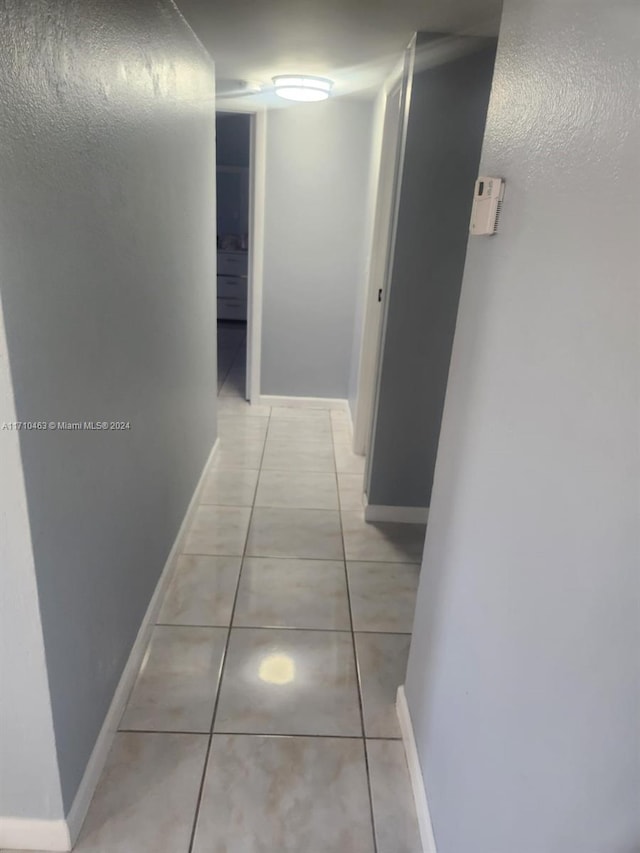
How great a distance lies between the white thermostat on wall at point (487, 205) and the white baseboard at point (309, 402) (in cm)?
304

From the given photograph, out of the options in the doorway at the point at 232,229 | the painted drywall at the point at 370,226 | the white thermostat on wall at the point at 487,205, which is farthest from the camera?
the doorway at the point at 232,229

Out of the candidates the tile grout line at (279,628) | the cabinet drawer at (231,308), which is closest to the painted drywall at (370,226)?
the tile grout line at (279,628)

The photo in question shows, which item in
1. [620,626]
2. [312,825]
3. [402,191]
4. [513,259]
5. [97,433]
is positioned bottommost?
[312,825]

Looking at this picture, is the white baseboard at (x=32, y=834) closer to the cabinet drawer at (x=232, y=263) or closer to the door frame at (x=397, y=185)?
the door frame at (x=397, y=185)

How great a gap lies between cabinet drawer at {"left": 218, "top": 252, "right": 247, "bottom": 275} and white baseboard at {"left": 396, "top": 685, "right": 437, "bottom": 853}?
19.6 ft

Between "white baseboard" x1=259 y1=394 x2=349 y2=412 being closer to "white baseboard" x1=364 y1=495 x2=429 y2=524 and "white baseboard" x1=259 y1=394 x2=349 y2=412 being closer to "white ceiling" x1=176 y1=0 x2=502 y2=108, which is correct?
"white baseboard" x1=364 y1=495 x2=429 y2=524

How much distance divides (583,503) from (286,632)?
1.50m

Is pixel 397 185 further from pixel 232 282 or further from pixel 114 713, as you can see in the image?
pixel 232 282

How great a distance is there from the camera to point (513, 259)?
1.01 m

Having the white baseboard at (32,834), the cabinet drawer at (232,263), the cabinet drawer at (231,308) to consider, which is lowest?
the white baseboard at (32,834)

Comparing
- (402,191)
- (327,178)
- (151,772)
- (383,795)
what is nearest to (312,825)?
(383,795)

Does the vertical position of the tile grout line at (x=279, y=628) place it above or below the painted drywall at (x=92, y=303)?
below

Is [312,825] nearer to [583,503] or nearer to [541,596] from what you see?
[541,596]

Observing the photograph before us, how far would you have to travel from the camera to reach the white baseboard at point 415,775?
1.30m
